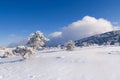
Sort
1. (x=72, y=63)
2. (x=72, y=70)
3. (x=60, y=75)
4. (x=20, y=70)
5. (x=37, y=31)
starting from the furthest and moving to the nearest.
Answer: (x=37, y=31) → (x=72, y=63) → (x=20, y=70) → (x=72, y=70) → (x=60, y=75)

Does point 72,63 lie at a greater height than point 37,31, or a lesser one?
lesser

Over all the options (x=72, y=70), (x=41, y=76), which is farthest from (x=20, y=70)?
(x=72, y=70)

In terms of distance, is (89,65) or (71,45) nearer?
(89,65)

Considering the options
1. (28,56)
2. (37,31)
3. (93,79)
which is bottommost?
(93,79)

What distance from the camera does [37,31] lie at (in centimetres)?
5359

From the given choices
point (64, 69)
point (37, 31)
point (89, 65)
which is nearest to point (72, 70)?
point (64, 69)

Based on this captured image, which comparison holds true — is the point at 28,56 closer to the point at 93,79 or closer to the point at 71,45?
the point at 93,79

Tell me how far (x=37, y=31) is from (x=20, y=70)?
24266 millimetres

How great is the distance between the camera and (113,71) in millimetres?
26172

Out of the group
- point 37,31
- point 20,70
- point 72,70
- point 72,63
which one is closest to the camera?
point 72,70

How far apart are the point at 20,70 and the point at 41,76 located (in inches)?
218

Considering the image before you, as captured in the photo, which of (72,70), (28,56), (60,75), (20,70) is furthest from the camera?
(28,56)

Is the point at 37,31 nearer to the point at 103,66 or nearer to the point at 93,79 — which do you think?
the point at 103,66

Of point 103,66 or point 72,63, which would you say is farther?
point 72,63
